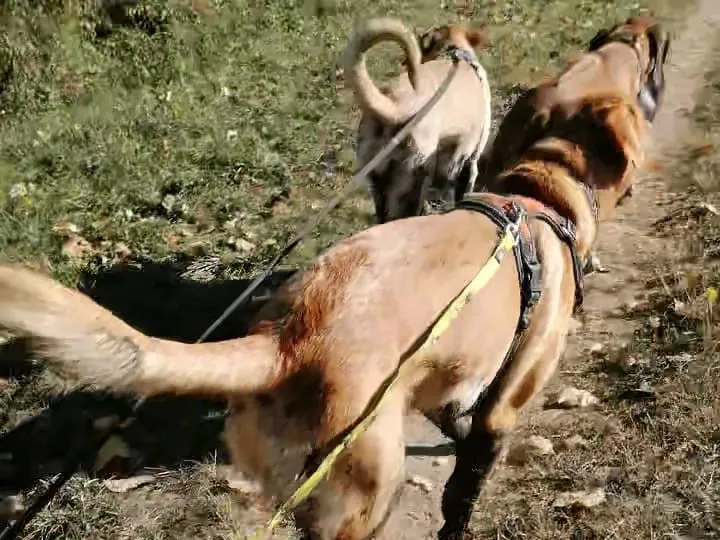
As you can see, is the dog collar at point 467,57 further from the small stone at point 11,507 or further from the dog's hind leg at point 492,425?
the small stone at point 11,507

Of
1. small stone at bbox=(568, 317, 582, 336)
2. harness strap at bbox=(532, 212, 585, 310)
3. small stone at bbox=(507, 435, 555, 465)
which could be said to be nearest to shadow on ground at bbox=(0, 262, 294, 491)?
harness strap at bbox=(532, 212, 585, 310)

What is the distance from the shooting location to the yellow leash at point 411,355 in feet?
6.98

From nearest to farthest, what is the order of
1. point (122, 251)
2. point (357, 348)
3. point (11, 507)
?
point (357, 348)
point (11, 507)
point (122, 251)

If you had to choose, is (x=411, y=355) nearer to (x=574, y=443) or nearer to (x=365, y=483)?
(x=365, y=483)

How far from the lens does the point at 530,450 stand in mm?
3816

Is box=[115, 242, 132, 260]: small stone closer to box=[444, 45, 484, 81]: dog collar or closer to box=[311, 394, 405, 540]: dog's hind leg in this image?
box=[444, 45, 484, 81]: dog collar

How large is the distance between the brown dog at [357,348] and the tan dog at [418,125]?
1717 millimetres

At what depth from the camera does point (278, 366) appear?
2234mm

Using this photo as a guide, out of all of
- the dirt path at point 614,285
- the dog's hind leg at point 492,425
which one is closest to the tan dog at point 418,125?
the dirt path at point 614,285

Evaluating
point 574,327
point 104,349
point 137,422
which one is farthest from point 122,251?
point 104,349

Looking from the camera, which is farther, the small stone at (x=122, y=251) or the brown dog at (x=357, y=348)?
the small stone at (x=122, y=251)

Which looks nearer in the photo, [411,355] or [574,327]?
[411,355]

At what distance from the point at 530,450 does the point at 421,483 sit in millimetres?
591

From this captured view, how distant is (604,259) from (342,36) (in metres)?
5.33
